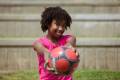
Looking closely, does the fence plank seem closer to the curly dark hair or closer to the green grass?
the green grass

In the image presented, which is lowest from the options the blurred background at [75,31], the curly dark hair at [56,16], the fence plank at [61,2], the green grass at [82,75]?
the green grass at [82,75]

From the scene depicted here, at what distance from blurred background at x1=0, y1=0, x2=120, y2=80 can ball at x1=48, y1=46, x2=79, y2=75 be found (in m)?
5.35

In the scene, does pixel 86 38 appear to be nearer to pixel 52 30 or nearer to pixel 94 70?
pixel 94 70

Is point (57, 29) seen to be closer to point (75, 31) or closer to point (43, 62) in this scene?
point (43, 62)

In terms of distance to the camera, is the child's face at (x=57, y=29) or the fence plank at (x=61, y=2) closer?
the child's face at (x=57, y=29)

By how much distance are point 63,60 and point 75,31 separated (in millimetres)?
6482

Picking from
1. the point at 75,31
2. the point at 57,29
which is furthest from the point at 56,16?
the point at 75,31

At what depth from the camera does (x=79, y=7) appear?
12.7 metres

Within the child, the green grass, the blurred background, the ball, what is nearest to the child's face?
the child

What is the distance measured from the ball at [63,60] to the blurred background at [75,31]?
211 inches

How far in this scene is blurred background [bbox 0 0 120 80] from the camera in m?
10.7

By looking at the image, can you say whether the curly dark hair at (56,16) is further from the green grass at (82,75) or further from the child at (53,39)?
the green grass at (82,75)

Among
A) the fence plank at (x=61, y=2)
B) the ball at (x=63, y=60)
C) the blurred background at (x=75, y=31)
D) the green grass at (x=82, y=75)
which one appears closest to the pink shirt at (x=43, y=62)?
the ball at (x=63, y=60)

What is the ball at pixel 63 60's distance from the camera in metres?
5.23
